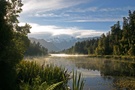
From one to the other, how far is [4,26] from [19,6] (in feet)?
37.8

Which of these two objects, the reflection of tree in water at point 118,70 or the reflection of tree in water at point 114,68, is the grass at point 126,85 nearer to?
the reflection of tree in water at point 114,68

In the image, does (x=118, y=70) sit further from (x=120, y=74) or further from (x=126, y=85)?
(x=126, y=85)

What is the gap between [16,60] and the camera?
1499cm

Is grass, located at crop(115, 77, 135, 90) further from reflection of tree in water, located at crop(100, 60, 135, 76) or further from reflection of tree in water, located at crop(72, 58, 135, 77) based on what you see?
reflection of tree in water, located at crop(100, 60, 135, 76)

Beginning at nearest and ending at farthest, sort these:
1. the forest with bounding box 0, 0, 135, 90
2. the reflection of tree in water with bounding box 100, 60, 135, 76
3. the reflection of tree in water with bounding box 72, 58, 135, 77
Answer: the forest with bounding box 0, 0, 135, 90 < the reflection of tree in water with bounding box 100, 60, 135, 76 < the reflection of tree in water with bounding box 72, 58, 135, 77

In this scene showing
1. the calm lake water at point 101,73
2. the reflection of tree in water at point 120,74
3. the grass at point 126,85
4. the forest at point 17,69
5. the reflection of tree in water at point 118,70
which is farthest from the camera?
the reflection of tree in water at point 118,70

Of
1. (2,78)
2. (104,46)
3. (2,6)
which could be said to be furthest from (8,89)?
(104,46)

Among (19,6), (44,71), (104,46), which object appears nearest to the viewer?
(44,71)

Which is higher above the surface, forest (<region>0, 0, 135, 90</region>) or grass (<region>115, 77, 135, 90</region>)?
forest (<region>0, 0, 135, 90</region>)

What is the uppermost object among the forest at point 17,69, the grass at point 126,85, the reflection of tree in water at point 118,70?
the forest at point 17,69

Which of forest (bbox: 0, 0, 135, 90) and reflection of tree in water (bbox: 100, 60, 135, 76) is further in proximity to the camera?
reflection of tree in water (bbox: 100, 60, 135, 76)

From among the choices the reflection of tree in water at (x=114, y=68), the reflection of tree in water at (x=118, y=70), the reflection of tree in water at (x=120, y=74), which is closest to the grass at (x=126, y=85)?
the reflection of tree in water at (x=120, y=74)

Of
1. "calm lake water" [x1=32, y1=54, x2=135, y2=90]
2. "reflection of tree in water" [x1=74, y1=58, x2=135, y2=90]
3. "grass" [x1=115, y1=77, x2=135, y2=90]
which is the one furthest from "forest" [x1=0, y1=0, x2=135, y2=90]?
"reflection of tree in water" [x1=74, y1=58, x2=135, y2=90]

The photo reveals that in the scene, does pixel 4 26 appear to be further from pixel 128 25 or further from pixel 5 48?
pixel 128 25
